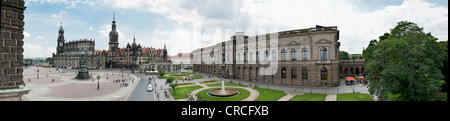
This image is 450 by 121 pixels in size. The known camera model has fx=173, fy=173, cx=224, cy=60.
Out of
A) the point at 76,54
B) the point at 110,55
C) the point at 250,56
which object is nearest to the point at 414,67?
the point at 250,56

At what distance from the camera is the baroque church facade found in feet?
293

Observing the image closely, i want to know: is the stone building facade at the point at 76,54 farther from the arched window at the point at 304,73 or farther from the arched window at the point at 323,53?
the arched window at the point at 323,53

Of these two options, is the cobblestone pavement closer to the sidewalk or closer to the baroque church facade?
the sidewalk

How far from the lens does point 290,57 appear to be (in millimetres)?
29922

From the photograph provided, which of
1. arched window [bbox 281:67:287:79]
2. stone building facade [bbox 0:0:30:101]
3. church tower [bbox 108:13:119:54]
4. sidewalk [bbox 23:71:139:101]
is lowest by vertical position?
sidewalk [bbox 23:71:139:101]

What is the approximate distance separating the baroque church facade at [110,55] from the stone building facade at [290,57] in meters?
58.8

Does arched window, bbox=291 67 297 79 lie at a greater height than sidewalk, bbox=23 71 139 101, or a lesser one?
greater

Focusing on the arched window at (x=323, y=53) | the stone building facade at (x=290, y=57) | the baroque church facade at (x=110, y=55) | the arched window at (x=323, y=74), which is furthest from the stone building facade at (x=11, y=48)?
the baroque church facade at (x=110, y=55)

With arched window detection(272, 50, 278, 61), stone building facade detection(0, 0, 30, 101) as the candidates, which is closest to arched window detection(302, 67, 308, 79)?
arched window detection(272, 50, 278, 61)

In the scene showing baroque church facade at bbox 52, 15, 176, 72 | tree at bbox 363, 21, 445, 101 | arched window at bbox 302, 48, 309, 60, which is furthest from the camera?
baroque church facade at bbox 52, 15, 176, 72

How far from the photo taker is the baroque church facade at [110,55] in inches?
3519

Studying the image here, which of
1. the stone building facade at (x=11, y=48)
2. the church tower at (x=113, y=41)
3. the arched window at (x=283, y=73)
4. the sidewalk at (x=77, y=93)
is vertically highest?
the church tower at (x=113, y=41)

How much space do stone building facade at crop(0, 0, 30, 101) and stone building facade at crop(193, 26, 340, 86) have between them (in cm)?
2956

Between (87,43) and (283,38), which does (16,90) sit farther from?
(87,43)
